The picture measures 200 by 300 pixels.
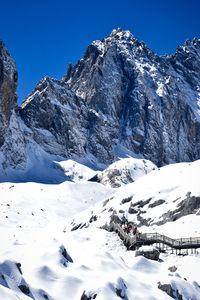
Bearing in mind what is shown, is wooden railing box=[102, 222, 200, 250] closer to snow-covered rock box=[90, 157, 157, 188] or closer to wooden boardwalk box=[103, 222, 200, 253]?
wooden boardwalk box=[103, 222, 200, 253]

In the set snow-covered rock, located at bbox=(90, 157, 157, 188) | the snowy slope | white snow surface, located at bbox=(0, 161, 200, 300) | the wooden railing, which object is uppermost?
snow-covered rock, located at bbox=(90, 157, 157, 188)

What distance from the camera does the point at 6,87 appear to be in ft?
374

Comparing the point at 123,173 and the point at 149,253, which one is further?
the point at 123,173

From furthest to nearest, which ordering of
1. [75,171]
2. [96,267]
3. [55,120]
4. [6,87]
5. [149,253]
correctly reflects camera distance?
[55,120], [75,171], [6,87], [149,253], [96,267]

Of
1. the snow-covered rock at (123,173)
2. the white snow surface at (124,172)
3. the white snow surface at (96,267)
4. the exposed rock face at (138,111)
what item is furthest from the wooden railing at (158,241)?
the exposed rock face at (138,111)

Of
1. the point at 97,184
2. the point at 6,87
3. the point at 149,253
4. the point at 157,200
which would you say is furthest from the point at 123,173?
the point at 149,253

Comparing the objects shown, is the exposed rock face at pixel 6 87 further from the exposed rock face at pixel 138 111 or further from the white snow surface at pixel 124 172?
the exposed rock face at pixel 138 111

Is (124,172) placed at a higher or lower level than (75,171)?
lower

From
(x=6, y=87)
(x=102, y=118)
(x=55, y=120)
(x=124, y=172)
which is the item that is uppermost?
(x=102, y=118)

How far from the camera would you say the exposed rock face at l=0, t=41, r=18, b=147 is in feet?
356

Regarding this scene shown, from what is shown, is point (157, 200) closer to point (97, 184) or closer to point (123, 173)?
point (97, 184)

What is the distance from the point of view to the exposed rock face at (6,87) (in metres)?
109

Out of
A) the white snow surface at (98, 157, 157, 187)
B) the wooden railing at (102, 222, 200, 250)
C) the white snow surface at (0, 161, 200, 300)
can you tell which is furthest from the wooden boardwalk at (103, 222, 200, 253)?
the white snow surface at (98, 157, 157, 187)

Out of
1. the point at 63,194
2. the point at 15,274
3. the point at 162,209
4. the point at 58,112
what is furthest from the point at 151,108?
the point at 15,274
